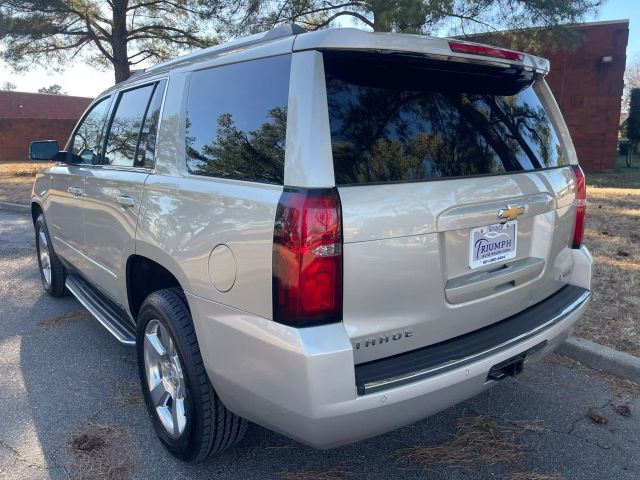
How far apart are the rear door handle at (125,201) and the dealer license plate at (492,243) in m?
1.84

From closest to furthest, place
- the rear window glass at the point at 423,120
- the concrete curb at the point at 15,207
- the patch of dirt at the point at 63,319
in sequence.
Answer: the rear window glass at the point at 423,120
the patch of dirt at the point at 63,319
the concrete curb at the point at 15,207

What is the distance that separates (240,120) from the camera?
2.43 m

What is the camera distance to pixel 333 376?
76.2 inches

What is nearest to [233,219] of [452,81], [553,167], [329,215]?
[329,215]

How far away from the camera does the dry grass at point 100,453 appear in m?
2.68

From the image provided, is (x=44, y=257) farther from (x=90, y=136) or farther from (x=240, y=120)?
(x=240, y=120)

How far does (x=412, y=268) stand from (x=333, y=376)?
0.54m

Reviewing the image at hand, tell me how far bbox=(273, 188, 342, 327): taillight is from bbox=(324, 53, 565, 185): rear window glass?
165 mm

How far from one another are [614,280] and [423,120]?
362cm

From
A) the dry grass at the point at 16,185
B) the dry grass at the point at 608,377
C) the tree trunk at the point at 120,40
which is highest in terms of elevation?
the tree trunk at the point at 120,40

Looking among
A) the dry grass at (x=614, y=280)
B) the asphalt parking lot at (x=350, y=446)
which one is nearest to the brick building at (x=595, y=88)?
the dry grass at (x=614, y=280)

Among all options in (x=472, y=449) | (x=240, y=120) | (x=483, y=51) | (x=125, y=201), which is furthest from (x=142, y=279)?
(x=483, y=51)

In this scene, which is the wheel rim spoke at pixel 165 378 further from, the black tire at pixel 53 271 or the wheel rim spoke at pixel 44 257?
the wheel rim spoke at pixel 44 257

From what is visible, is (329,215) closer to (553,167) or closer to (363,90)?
(363,90)
